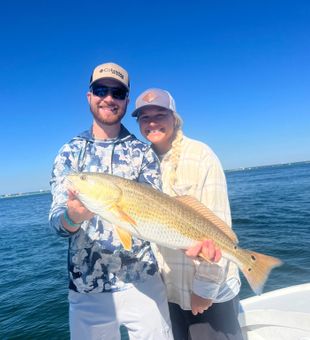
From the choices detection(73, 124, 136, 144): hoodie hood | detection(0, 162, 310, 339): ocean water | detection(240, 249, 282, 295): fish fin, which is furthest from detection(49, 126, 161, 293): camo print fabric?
detection(0, 162, 310, 339): ocean water

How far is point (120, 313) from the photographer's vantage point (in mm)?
4059

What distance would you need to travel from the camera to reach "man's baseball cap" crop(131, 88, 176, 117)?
417cm

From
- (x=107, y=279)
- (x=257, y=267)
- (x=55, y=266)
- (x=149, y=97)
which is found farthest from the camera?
(x=55, y=266)

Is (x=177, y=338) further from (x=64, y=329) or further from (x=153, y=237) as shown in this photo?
(x=64, y=329)

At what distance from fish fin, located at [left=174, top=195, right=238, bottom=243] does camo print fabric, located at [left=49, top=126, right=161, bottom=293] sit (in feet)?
1.72

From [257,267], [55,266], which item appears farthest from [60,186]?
[55,266]

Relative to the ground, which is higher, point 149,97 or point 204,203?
point 149,97

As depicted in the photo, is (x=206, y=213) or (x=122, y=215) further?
(x=206, y=213)

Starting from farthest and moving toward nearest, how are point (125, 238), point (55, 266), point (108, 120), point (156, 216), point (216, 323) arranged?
point (55, 266)
point (108, 120)
point (216, 323)
point (156, 216)
point (125, 238)

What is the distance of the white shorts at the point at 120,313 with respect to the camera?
402 cm

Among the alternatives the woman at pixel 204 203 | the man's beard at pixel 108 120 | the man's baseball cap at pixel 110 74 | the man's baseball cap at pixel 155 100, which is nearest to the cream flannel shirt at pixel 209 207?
the woman at pixel 204 203

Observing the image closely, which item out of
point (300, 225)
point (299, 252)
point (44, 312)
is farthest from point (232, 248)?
point (300, 225)

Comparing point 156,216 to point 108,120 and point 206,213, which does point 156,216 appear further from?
point 108,120

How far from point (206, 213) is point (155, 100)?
5.26ft
